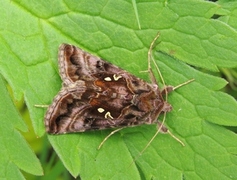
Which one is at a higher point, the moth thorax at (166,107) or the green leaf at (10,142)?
the moth thorax at (166,107)

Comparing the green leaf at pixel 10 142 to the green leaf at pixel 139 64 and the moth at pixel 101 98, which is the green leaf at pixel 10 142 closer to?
the green leaf at pixel 139 64

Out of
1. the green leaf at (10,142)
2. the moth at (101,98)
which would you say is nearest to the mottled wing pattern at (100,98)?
the moth at (101,98)

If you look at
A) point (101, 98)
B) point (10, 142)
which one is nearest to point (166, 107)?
point (101, 98)

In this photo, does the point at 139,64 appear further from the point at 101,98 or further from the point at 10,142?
the point at 10,142

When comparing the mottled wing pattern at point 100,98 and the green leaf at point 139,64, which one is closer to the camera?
the green leaf at point 139,64

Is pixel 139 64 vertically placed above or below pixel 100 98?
above
